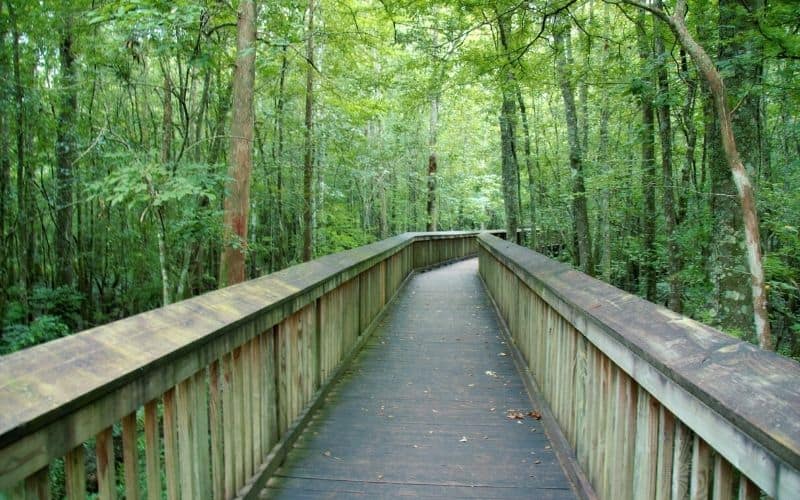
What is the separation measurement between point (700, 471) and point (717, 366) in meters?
0.35

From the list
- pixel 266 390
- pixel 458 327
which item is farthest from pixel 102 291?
pixel 266 390

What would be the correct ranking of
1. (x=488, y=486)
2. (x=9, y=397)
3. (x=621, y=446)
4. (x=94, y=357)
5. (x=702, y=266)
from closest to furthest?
(x=9, y=397) < (x=94, y=357) < (x=621, y=446) < (x=488, y=486) < (x=702, y=266)

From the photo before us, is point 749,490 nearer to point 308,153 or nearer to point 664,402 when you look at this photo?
point 664,402

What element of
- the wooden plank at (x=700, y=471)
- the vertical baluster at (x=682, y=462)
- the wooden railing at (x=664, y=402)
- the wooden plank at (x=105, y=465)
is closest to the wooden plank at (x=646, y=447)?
the wooden railing at (x=664, y=402)

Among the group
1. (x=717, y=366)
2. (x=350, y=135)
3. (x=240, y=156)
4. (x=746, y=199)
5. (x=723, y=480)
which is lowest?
(x=723, y=480)

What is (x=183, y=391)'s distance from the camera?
222 centimetres

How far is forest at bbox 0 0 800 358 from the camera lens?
5.93m

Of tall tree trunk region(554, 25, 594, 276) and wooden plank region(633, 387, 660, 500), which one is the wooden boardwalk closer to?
wooden plank region(633, 387, 660, 500)

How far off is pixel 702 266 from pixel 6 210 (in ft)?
46.8

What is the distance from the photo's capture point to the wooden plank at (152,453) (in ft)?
6.41

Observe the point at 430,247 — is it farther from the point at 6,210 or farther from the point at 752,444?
the point at 752,444

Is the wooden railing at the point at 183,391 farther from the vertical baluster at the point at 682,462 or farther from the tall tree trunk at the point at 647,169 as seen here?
the tall tree trunk at the point at 647,169

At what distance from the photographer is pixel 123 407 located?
1.74 metres

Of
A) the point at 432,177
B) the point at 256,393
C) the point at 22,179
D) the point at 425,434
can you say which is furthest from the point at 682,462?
the point at 432,177
